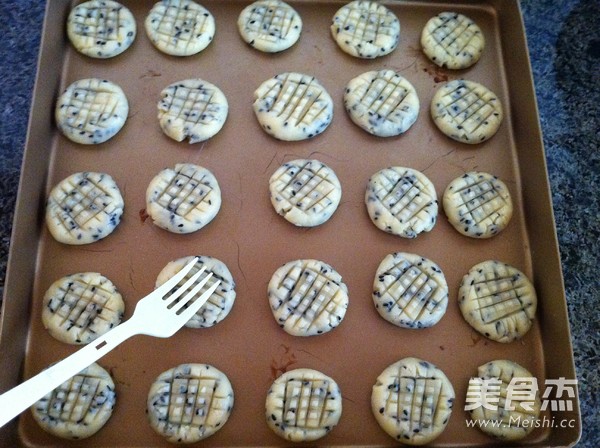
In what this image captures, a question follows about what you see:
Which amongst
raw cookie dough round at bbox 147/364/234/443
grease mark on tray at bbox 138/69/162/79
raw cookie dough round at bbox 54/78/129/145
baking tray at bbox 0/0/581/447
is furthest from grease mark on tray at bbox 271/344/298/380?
grease mark on tray at bbox 138/69/162/79

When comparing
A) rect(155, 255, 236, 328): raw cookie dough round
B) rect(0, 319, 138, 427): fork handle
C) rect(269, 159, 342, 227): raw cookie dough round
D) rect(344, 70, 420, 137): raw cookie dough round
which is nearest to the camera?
rect(0, 319, 138, 427): fork handle

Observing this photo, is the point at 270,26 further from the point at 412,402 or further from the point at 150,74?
the point at 412,402

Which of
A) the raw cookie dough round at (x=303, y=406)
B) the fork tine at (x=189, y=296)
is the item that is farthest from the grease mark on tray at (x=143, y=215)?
the raw cookie dough round at (x=303, y=406)

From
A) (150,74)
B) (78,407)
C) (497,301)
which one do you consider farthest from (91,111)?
(497,301)

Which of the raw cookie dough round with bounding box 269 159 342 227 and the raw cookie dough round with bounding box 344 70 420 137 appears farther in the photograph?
the raw cookie dough round with bounding box 344 70 420 137

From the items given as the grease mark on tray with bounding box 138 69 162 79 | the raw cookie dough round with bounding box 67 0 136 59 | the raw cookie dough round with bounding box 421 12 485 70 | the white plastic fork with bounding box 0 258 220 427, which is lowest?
the white plastic fork with bounding box 0 258 220 427

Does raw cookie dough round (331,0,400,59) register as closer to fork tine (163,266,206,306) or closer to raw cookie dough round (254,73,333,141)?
raw cookie dough round (254,73,333,141)
